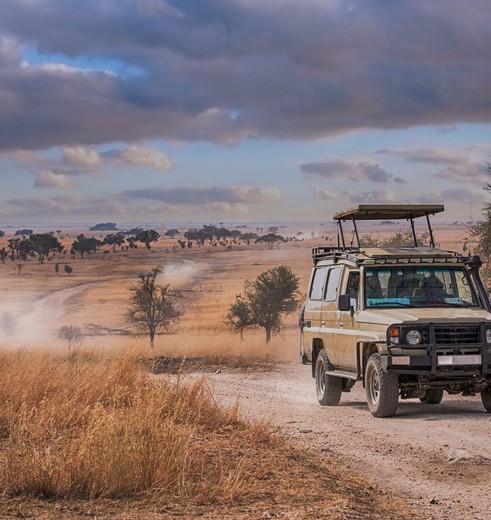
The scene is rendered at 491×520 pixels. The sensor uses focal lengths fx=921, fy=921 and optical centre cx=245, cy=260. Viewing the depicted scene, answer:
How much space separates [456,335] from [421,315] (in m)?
0.57

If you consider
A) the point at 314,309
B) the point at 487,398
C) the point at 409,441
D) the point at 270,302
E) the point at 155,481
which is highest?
the point at 314,309

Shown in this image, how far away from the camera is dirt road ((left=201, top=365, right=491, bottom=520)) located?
883cm

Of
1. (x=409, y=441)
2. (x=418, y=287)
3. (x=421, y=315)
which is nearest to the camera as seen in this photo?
(x=409, y=441)

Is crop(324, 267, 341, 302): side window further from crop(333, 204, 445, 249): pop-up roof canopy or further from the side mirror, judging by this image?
the side mirror

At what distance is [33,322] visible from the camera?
78.7 meters

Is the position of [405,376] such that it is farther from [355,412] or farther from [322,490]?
[322,490]

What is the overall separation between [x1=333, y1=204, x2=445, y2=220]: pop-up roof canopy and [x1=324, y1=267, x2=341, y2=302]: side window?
1.13 meters

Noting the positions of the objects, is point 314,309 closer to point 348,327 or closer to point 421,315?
point 348,327

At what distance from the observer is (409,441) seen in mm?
11438

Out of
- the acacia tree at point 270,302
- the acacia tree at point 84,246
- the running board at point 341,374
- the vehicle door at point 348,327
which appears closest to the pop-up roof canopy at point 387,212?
the vehicle door at point 348,327

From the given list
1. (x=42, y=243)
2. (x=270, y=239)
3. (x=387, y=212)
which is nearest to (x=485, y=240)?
(x=387, y=212)

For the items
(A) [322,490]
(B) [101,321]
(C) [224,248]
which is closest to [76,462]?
(A) [322,490]

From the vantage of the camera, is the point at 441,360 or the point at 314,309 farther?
the point at 314,309

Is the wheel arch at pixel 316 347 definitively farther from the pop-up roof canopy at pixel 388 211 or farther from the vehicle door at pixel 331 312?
the pop-up roof canopy at pixel 388 211
